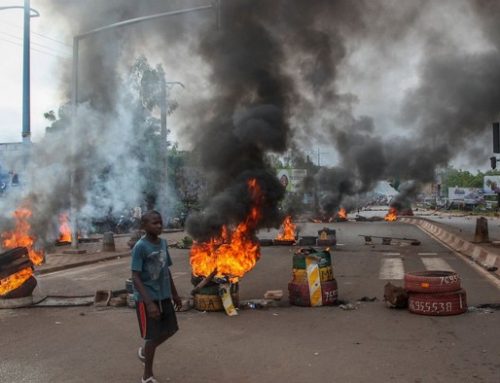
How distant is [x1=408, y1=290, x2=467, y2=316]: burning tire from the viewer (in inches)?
250

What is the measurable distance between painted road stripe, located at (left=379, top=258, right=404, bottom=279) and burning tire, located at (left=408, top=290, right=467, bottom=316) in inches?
143

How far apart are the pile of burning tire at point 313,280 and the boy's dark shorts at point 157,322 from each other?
3.08m

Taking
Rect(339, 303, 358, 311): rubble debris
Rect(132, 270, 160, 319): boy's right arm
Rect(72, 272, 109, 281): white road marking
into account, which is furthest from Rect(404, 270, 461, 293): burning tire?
Rect(72, 272, 109, 281): white road marking

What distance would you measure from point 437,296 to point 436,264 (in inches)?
250

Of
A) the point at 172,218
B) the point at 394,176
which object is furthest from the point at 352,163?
the point at 172,218

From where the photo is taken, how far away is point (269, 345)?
5191 mm

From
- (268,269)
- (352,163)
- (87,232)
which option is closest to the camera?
(268,269)

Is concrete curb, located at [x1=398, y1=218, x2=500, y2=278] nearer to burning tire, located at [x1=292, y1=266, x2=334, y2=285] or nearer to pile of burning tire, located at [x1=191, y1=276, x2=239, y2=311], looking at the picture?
burning tire, located at [x1=292, y1=266, x2=334, y2=285]

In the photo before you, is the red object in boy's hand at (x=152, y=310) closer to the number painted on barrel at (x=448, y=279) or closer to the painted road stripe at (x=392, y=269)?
the number painted on barrel at (x=448, y=279)

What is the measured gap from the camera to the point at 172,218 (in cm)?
2827

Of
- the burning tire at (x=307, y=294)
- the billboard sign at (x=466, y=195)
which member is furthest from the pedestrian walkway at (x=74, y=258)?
the billboard sign at (x=466, y=195)

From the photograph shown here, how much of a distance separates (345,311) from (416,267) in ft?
18.2

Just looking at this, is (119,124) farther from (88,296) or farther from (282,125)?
(88,296)

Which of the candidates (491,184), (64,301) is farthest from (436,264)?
(491,184)
